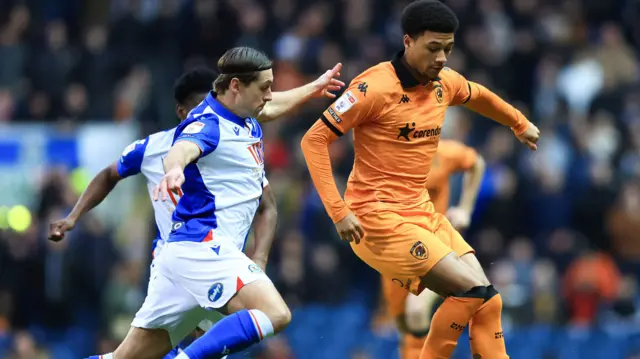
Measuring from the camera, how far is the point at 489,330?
304 inches

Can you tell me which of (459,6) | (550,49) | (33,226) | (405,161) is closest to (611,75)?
(550,49)

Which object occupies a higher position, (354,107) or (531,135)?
(354,107)

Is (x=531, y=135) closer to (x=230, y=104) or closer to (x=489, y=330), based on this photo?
(x=489, y=330)

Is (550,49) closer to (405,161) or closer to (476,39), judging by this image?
(476,39)

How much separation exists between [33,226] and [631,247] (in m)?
7.41

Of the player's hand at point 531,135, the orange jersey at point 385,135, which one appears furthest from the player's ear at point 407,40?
the player's hand at point 531,135

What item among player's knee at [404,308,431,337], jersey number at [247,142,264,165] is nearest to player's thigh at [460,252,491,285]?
jersey number at [247,142,264,165]

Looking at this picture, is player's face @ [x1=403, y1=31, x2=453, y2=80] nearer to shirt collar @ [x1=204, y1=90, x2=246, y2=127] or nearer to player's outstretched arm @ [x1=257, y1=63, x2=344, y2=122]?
player's outstretched arm @ [x1=257, y1=63, x2=344, y2=122]

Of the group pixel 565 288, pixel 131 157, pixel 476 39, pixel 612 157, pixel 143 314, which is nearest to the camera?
pixel 143 314

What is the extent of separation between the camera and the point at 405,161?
8.04 metres

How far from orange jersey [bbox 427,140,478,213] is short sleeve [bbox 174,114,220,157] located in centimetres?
298

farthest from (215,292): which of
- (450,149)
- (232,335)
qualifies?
(450,149)

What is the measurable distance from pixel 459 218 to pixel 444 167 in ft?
2.03

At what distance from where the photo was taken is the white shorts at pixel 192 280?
7.14m
